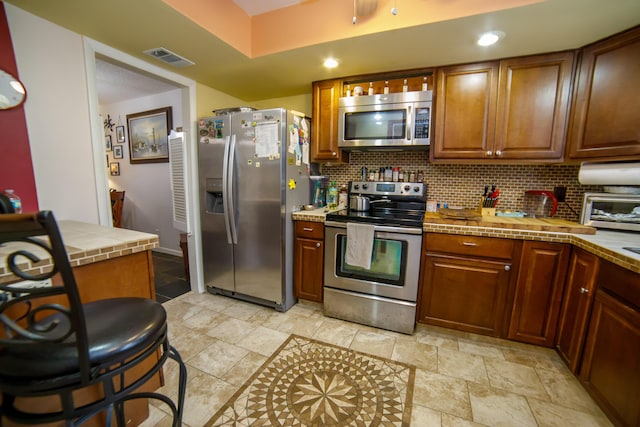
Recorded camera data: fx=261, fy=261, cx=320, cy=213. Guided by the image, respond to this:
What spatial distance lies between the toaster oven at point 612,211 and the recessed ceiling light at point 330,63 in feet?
6.75

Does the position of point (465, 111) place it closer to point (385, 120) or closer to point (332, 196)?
point (385, 120)

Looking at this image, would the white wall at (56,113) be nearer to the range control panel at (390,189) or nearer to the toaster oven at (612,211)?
the range control panel at (390,189)

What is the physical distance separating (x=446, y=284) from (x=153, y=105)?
4299mm

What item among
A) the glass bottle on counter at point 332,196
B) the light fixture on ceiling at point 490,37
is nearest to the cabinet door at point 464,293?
the glass bottle on counter at point 332,196

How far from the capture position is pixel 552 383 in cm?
159

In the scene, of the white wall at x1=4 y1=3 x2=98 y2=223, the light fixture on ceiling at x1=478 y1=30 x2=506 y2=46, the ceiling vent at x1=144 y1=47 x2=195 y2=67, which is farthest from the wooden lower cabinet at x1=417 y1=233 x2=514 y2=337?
the white wall at x1=4 y1=3 x2=98 y2=223

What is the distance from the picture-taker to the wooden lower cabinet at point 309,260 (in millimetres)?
2312

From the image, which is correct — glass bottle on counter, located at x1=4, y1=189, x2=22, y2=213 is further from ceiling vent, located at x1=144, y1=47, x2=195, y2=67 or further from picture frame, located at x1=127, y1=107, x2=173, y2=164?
picture frame, located at x1=127, y1=107, x2=173, y2=164

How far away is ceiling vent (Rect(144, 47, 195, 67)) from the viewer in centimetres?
195

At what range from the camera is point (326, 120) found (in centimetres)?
246

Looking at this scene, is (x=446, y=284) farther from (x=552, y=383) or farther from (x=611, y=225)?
(x=611, y=225)

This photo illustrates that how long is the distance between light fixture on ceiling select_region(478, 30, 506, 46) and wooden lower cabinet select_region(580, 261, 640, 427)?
1.46 metres

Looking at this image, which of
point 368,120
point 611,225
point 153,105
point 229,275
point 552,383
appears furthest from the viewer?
point 153,105

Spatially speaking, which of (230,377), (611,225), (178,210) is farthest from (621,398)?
(178,210)
